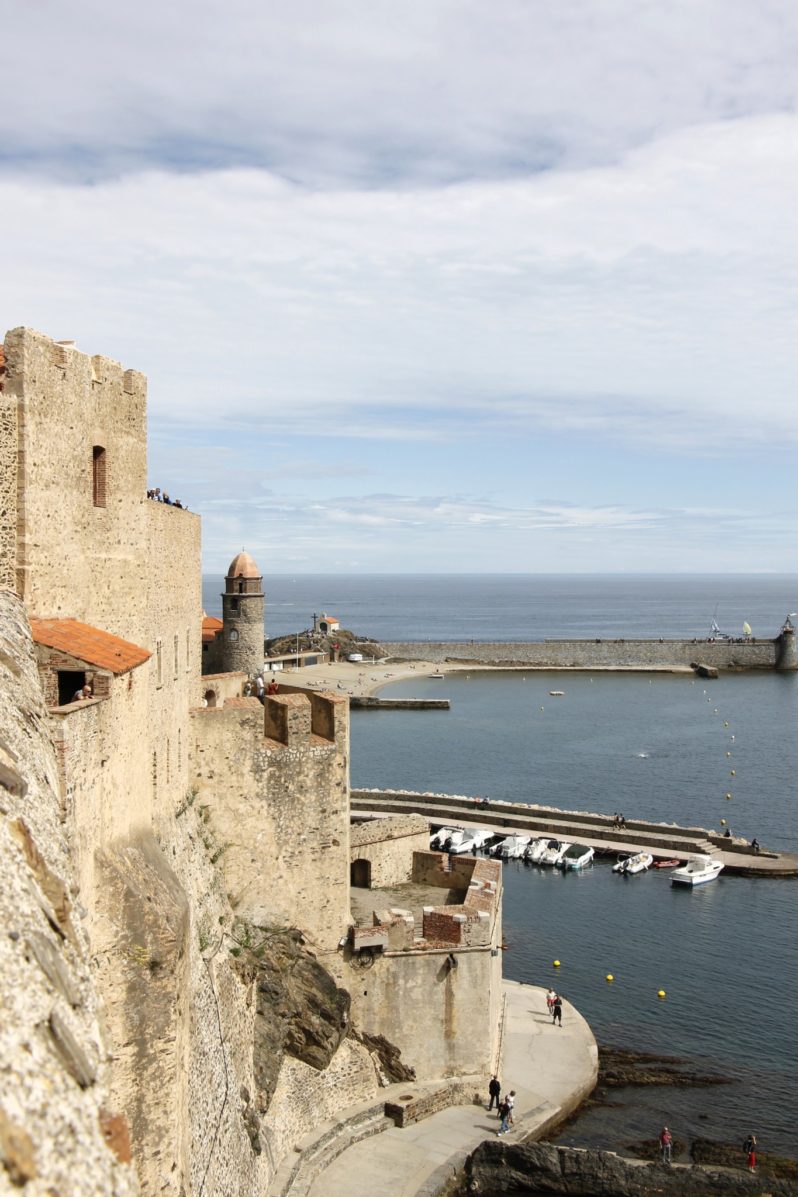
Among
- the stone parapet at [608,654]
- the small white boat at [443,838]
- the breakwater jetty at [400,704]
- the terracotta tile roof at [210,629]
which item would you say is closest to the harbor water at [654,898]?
the breakwater jetty at [400,704]

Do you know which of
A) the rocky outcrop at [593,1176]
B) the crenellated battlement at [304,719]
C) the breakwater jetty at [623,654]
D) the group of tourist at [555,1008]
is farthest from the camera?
the breakwater jetty at [623,654]

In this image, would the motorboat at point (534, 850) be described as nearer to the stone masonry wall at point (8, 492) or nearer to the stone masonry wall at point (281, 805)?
the stone masonry wall at point (281, 805)

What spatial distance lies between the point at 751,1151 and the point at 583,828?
92.8ft

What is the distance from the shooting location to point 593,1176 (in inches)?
920

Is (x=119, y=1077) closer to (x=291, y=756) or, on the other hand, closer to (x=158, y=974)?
(x=158, y=974)

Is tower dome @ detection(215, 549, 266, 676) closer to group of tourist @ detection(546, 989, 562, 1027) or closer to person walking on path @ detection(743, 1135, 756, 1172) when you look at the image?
group of tourist @ detection(546, 989, 562, 1027)

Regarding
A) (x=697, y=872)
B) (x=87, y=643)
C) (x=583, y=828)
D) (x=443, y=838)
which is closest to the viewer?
(x=87, y=643)

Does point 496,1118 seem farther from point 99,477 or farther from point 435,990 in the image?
point 99,477

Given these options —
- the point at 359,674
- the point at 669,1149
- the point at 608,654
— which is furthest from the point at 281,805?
the point at 608,654

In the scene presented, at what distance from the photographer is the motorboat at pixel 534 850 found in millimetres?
48938

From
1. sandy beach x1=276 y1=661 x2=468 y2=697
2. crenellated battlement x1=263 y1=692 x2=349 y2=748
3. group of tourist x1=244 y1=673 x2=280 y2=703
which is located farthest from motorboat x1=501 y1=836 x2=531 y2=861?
sandy beach x1=276 y1=661 x2=468 y2=697

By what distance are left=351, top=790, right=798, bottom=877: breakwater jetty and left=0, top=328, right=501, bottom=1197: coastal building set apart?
78.8 ft

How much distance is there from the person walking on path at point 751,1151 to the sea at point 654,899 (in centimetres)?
81

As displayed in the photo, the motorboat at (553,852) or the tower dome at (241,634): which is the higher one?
the tower dome at (241,634)
